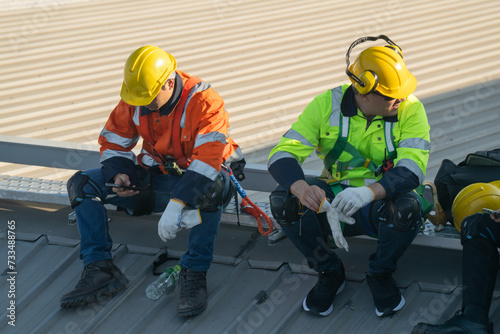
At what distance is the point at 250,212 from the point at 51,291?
3.87ft

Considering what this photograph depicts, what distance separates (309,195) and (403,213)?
0.43 meters

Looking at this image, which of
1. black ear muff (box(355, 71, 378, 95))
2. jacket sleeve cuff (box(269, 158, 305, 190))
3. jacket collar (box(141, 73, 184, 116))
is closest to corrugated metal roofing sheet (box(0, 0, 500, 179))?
jacket collar (box(141, 73, 184, 116))

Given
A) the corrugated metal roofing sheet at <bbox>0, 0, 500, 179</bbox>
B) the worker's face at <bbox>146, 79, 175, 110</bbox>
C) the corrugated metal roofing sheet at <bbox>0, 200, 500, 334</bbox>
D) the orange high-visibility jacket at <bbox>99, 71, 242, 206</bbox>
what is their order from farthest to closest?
the corrugated metal roofing sheet at <bbox>0, 0, 500, 179</bbox> → the worker's face at <bbox>146, 79, 175, 110</bbox> → the orange high-visibility jacket at <bbox>99, 71, 242, 206</bbox> → the corrugated metal roofing sheet at <bbox>0, 200, 500, 334</bbox>

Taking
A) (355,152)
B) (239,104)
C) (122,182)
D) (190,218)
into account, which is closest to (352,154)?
(355,152)

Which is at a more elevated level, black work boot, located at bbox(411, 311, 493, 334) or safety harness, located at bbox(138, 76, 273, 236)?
safety harness, located at bbox(138, 76, 273, 236)

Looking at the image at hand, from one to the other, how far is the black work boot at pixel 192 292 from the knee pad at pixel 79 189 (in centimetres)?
63

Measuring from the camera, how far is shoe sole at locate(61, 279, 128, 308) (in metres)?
3.05

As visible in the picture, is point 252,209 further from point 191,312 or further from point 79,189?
point 79,189

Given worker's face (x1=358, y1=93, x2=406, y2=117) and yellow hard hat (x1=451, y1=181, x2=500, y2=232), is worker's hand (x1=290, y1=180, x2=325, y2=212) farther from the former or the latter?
yellow hard hat (x1=451, y1=181, x2=500, y2=232)

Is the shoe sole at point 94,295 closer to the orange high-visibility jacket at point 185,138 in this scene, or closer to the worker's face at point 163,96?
the orange high-visibility jacket at point 185,138

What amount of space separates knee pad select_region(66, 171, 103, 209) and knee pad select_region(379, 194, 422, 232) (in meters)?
1.52

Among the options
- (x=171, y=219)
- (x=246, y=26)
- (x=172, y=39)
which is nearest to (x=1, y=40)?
(x=172, y=39)

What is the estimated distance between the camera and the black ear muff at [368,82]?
279cm

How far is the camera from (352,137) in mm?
2992
